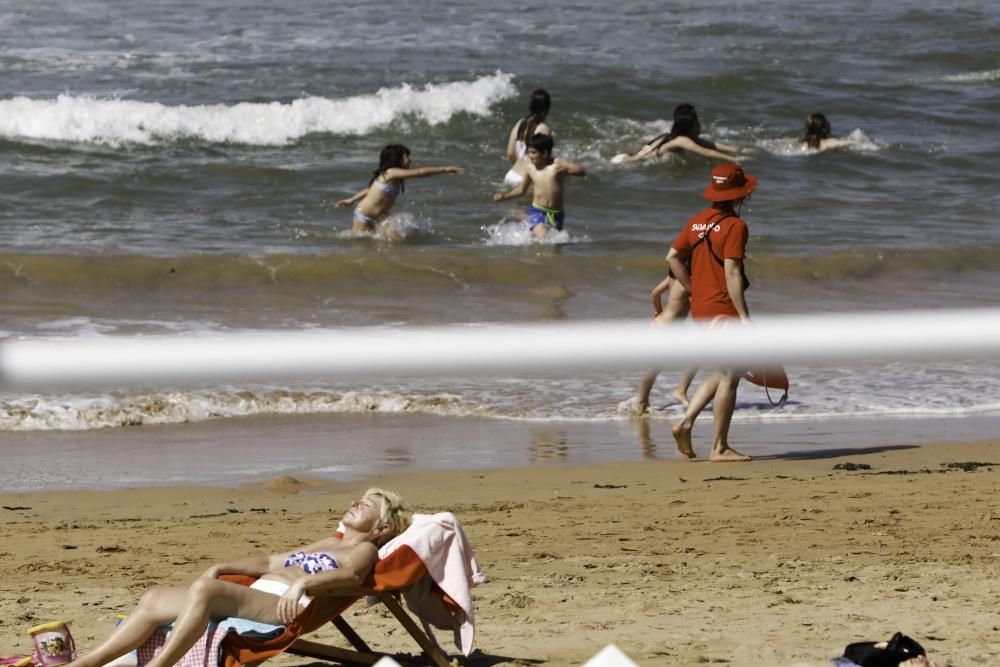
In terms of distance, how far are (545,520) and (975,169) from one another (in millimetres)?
15820

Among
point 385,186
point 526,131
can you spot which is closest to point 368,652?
point 526,131

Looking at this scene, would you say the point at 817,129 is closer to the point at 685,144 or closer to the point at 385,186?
the point at 685,144

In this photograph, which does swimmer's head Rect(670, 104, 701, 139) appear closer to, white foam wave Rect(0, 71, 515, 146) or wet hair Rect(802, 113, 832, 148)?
wet hair Rect(802, 113, 832, 148)

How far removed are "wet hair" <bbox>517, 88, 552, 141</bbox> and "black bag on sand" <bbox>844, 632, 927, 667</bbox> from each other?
418 inches

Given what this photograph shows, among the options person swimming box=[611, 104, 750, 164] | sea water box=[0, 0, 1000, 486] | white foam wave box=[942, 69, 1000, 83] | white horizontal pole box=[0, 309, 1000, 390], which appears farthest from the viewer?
white foam wave box=[942, 69, 1000, 83]

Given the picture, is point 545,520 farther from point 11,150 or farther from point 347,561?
point 11,150

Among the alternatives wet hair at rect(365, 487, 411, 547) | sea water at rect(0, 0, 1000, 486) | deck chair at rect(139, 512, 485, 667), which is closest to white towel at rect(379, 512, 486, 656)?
deck chair at rect(139, 512, 485, 667)

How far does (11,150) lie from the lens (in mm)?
21188

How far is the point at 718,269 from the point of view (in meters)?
8.20

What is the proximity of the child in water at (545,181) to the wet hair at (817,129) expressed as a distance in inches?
263

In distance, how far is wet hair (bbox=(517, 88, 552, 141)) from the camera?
48.4 feet

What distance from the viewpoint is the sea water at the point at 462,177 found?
10867 millimetres

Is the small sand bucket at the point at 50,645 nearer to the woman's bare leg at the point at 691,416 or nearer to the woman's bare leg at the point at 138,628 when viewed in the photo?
the woman's bare leg at the point at 138,628

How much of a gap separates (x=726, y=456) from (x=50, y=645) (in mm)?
4458
